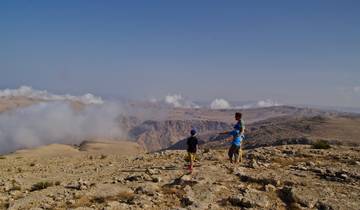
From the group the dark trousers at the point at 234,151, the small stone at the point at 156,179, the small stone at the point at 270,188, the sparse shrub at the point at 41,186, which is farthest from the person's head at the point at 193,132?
the sparse shrub at the point at 41,186

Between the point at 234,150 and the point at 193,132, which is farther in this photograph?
the point at 234,150

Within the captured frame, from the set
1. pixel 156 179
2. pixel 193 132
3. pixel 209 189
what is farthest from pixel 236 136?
pixel 156 179

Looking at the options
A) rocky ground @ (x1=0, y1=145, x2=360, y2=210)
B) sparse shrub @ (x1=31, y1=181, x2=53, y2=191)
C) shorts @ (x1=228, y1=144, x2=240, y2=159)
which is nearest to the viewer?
rocky ground @ (x1=0, y1=145, x2=360, y2=210)

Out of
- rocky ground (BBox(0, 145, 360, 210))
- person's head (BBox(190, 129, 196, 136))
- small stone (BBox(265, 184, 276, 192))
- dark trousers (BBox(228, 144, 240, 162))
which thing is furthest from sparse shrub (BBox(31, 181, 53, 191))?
small stone (BBox(265, 184, 276, 192))

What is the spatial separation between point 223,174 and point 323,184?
13.5ft

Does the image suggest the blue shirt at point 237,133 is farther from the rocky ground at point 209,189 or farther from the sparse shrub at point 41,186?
the sparse shrub at point 41,186

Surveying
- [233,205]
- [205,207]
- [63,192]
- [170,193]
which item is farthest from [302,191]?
[63,192]

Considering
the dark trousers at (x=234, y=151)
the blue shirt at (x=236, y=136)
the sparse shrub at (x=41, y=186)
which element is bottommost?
the sparse shrub at (x=41, y=186)

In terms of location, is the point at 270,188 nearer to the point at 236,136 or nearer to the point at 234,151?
the point at 236,136

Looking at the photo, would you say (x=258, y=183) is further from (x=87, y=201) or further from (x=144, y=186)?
(x=87, y=201)

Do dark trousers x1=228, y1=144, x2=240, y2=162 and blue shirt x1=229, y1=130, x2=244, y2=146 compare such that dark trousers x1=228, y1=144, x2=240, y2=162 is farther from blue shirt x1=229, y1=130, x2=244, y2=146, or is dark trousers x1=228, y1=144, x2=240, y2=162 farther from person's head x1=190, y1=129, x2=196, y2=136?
person's head x1=190, y1=129, x2=196, y2=136

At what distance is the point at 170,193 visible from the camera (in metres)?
14.4

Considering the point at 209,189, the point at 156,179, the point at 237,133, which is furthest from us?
the point at 237,133

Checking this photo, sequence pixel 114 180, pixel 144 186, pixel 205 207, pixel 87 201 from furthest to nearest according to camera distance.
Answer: pixel 114 180 → pixel 144 186 → pixel 87 201 → pixel 205 207
